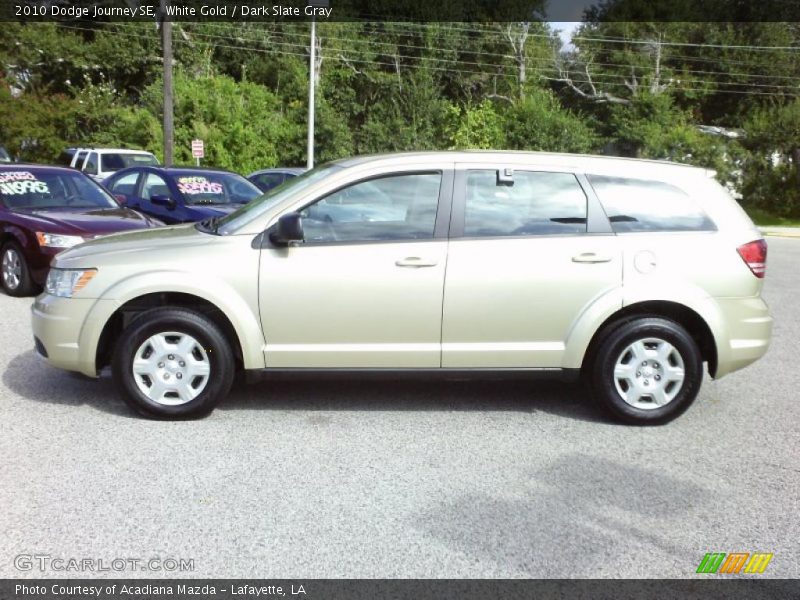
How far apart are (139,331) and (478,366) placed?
2.22 meters

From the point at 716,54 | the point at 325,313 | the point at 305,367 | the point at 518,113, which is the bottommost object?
the point at 305,367

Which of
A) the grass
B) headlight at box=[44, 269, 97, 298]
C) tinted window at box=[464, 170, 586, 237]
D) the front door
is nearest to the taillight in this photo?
tinted window at box=[464, 170, 586, 237]

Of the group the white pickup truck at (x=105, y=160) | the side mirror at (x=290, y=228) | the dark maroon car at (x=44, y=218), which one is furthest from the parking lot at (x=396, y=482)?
the white pickup truck at (x=105, y=160)

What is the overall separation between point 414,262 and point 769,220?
29.9 m

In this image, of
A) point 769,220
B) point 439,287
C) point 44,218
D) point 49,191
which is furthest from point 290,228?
point 769,220

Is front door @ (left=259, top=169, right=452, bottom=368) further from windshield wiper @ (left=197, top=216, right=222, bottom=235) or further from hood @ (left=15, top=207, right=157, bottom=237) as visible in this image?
hood @ (left=15, top=207, right=157, bottom=237)

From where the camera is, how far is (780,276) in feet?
44.7

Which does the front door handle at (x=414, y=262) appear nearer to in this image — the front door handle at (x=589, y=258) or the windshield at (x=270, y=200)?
the windshield at (x=270, y=200)

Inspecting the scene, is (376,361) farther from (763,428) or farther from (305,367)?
(763,428)

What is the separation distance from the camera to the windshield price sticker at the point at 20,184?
9672 mm

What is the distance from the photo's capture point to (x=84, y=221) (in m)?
8.91

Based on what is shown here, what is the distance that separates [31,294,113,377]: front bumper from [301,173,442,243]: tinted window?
1.47m

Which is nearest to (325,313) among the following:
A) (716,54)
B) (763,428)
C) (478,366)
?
(478,366)

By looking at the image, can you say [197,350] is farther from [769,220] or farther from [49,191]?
[769,220]
